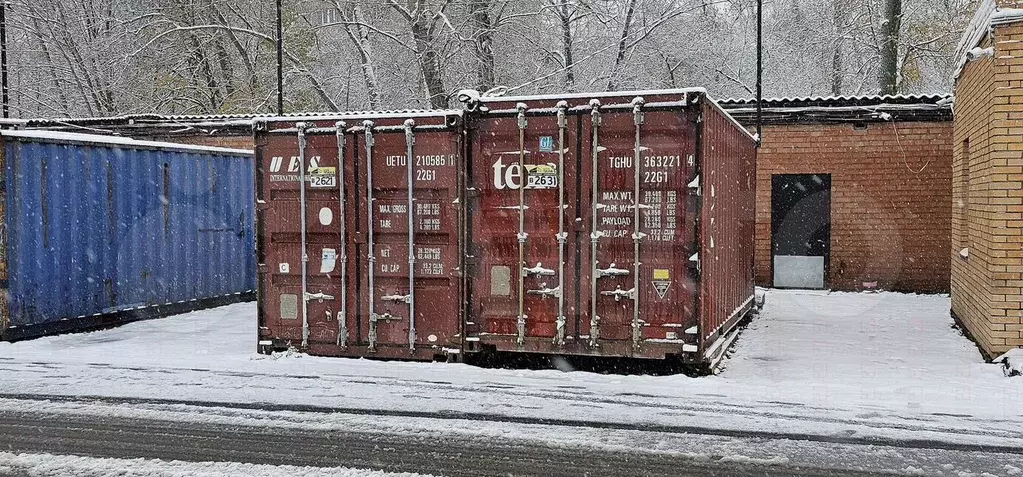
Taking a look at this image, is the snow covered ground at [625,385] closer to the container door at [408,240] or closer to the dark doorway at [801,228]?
the container door at [408,240]

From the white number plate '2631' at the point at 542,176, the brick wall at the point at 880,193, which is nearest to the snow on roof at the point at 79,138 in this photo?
the white number plate '2631' at the point at 542,176

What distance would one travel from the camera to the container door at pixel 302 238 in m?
9.85

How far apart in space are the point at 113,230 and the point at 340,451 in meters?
8.17

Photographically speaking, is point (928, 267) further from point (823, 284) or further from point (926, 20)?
point (926, 20)

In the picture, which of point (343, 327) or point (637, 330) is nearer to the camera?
→ point (637, 330)

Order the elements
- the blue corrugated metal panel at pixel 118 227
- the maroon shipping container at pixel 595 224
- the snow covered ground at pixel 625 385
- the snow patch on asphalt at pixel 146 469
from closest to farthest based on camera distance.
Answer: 1. the snow patch on asphalt at pixel 146 469
2. the snow covered ground at pixel 625 385
3. the maroon shipping container at pixel 595 224
4. the blue corrugated metal panel at pixel 118 227

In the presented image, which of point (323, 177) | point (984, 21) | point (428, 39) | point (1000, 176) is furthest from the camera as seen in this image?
point (428, 39)

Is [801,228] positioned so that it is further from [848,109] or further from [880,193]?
[848,109]

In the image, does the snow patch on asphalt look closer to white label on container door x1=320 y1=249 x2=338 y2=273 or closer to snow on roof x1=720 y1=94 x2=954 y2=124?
white label on container door x1=320 y1=249 x2=338 y2=273

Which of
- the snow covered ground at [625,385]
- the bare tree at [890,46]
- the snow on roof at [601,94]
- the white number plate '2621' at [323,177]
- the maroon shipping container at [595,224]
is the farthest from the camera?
the bare tree at [890,46]

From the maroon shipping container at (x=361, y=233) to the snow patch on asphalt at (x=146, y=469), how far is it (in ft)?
12.5

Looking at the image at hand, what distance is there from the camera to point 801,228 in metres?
17.2

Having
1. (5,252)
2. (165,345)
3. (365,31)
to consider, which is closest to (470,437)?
(165,345)

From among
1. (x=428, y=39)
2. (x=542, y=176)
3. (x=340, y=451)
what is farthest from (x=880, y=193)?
(x=428, y=39)
